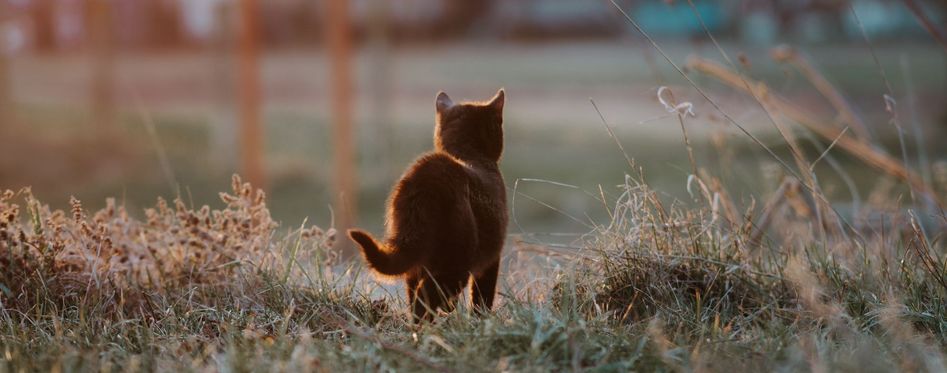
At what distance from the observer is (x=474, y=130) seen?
2.58m

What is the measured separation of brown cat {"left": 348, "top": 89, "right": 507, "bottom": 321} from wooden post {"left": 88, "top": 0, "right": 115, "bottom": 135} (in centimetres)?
685

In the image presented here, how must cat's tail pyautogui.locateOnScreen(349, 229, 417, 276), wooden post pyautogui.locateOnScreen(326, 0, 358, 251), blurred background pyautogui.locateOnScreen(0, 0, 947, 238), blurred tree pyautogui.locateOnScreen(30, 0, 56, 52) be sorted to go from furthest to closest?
blurred tree pyautogui.locateOnScreen(30, 0, 56, 52) → blurred background pyautogui.locateOnScreen(0, 0, 947, 238) → wooden post pyautogui.locateOnScreen(326, 0, 358, 251) → cat's tail pyautogui.locateOnScreen(349, 229, 417, 276)

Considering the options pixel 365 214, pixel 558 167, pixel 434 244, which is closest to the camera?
pixel 434 244

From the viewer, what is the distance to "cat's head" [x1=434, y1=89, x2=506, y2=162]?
2.56 m

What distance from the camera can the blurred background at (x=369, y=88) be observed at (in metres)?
7.63

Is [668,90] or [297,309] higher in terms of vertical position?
[668,90]

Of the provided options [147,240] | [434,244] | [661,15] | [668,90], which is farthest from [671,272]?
[661,15]

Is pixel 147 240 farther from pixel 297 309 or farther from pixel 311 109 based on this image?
pixel 311 109

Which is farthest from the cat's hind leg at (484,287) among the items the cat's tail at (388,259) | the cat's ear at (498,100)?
the cat's ear at (498,100)

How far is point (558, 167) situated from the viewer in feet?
26.5

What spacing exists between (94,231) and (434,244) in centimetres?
→ 104

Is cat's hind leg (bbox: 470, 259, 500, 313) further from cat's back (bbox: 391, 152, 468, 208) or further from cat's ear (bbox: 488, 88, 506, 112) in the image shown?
cat's ear (bbox: 488, 88, 506, 112)

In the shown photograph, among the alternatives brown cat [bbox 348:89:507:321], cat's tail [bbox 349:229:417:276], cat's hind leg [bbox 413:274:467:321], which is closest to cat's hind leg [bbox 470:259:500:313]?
brown cat [bbox 348:89:507:321]

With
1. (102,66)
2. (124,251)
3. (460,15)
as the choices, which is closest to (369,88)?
(460,15)
